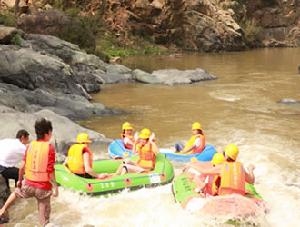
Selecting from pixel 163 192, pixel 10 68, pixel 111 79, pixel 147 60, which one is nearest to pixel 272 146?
pixel 163 192

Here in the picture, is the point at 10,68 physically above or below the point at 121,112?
above

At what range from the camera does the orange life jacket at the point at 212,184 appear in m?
8.22

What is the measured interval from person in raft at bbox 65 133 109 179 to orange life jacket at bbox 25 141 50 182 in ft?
8.38

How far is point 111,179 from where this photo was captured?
9.36 meters

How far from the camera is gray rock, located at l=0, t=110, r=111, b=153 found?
11801mm

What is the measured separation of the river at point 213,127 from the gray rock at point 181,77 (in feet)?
2.32

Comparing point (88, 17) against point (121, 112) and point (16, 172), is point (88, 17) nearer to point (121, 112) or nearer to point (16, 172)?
point (121, 112)

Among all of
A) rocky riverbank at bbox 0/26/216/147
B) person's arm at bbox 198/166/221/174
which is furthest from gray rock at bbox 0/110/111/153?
person's arm at bbox 198/166/221/174

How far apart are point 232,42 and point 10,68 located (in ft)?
90.3

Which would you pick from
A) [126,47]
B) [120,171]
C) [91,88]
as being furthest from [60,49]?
[120,171]

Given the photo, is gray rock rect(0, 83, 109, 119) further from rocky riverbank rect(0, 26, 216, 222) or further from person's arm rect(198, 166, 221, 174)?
person's arm rect(198, 166, 221, 174)

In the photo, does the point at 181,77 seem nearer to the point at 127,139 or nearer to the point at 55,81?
the point at 55,81

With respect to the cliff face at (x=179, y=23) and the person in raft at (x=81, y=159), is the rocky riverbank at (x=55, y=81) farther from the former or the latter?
the cliff face at (x=179, y=23)

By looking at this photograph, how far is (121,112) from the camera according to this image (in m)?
17.2
